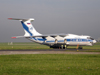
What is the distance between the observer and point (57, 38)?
52156 mm

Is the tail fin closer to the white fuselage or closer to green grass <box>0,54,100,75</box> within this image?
the white fuselage

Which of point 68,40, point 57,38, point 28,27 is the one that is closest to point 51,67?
A: point 68,40

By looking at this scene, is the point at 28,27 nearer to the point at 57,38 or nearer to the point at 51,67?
the point at 57,38

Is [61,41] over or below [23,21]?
below

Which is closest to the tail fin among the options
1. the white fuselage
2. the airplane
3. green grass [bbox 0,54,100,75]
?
the airplane

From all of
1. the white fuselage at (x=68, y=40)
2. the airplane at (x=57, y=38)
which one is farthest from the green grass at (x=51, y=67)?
the white fuselage at (x=68, y=40)

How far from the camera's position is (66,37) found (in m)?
51.5

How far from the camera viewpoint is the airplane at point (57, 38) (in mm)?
49525

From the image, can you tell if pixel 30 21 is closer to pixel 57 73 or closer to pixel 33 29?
pixel 33 29

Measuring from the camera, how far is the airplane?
4953 centimetres

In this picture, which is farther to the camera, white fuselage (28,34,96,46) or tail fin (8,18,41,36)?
tail fin (8,18,41,36)

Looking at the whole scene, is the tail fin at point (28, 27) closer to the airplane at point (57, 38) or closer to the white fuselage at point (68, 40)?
the airplane at point (57, 38)

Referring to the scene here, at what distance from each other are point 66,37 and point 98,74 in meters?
40.9

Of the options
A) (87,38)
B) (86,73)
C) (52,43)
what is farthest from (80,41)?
(86,73)
